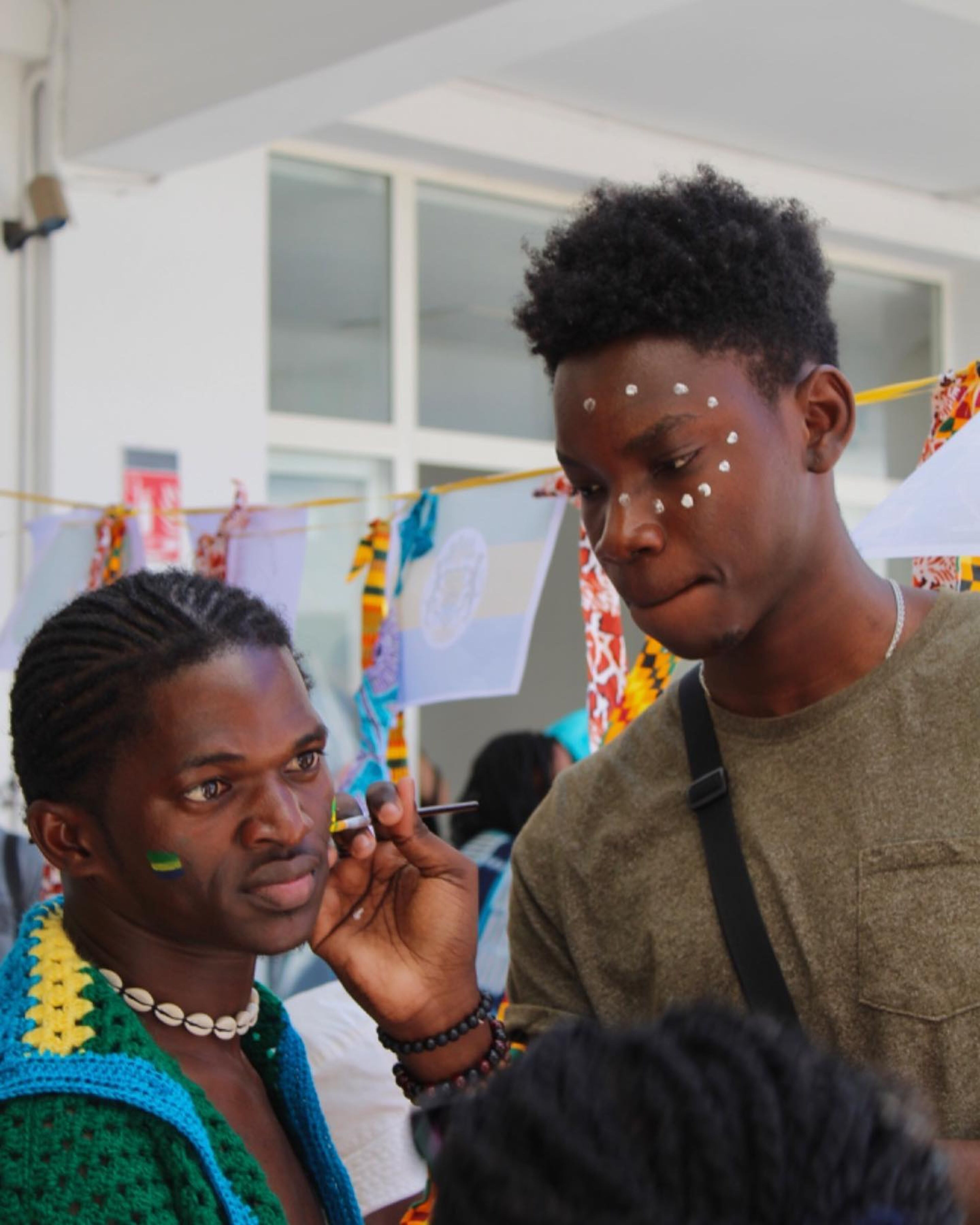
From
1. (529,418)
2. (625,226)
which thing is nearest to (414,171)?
(529,418)

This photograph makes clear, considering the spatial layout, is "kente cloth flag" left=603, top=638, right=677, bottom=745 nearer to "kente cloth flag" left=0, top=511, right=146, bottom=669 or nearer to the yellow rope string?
the yellow rope string

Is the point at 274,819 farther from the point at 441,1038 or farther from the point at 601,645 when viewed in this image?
the point at 601,645

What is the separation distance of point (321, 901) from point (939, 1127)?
Result: 647mm

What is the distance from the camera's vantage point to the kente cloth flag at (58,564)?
4090 mm

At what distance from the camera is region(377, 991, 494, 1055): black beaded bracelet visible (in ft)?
5.44

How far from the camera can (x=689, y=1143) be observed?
71 cm

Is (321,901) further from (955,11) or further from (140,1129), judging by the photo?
(955,11)

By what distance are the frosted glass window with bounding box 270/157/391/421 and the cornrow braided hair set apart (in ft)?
15.0

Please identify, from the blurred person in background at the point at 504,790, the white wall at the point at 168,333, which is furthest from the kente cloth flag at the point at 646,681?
the white wall at the point at 168,333

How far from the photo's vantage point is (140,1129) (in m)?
1.31

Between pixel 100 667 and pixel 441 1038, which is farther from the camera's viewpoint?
pixel 441 1038

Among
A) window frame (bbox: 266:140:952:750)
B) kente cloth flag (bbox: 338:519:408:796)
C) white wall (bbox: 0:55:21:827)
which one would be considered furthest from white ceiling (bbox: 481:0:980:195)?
kente cloth flag (bbox: 338:519:408:796)

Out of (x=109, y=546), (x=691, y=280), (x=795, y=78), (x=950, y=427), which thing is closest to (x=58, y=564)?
(x=109, y=546)

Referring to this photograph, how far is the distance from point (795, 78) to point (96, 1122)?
5.65 metres
